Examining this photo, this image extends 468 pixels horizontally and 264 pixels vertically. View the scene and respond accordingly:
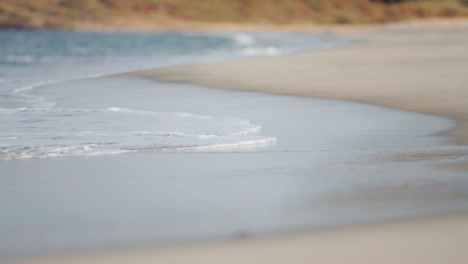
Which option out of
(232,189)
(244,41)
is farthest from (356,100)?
(244,41)

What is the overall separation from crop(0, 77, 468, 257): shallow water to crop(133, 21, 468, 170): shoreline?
509 millimetres

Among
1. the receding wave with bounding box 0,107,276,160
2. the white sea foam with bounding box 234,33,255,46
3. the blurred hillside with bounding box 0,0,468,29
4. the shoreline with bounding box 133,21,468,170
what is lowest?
the receding wave with bounding box 0,107,276,160

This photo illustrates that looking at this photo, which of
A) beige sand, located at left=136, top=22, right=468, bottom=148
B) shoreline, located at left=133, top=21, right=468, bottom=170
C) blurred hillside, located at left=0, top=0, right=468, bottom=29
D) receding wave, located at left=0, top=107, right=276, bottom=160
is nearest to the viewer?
receding wave, located at left=0, top=107, right=276, bottom=160

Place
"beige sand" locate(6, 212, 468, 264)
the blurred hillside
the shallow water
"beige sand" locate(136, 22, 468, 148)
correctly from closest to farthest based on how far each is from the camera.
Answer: "beige sand" locate(6, 212, 468, 264) → the shallow water → "beige sand" locate(136, 22, 468, 148) → the blurred hillside

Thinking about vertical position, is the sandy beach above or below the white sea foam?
below

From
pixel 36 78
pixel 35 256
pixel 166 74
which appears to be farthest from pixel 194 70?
pixel 35 256

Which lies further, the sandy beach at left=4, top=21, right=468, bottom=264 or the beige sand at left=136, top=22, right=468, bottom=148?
the beige sand at left=136, top=22, right=468, bottom=148

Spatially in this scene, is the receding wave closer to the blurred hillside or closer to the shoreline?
the shoreline

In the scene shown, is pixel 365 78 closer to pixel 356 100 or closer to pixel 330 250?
pixel 356 100

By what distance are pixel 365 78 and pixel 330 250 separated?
9.04 meters

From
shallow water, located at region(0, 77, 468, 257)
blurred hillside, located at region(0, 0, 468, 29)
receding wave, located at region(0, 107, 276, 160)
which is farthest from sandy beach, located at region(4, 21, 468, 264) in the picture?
blurred hillside, located at region(0, 0, 468, 29)

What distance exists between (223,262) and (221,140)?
3.47 m

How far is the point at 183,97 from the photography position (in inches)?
431

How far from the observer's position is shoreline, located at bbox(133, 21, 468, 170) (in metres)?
9.13
